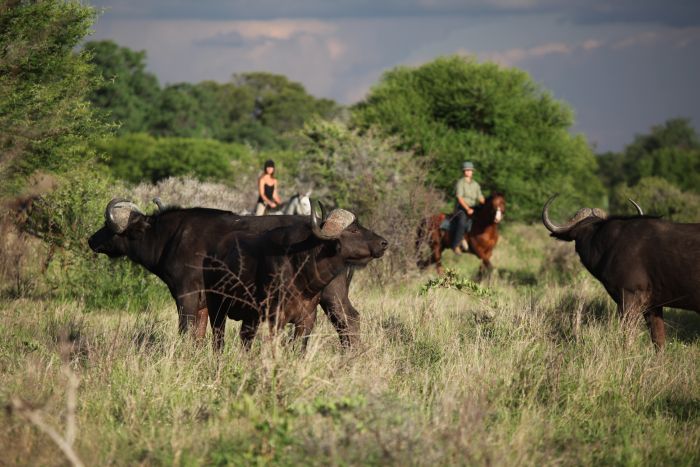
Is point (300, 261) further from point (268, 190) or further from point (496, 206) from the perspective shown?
point (496, 206)

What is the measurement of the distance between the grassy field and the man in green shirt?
845cm

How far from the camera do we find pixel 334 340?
28.5ft

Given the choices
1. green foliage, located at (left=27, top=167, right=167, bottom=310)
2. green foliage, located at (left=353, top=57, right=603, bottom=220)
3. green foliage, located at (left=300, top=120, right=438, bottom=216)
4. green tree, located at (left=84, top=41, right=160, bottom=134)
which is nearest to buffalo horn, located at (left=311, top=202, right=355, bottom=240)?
green foliage, located at (left=27, top=167, right=167, bottom=310)

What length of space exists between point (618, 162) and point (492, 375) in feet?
210

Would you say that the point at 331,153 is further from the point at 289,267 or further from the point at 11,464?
the point at 11,464

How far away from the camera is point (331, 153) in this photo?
20.0 meters

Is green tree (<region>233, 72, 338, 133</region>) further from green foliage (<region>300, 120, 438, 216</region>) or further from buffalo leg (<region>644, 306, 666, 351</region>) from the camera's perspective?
buffalo leg (<region>644, 306, 666, 351</region>)

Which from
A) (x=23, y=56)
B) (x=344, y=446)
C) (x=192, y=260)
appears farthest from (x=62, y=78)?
(x=344, y=446)

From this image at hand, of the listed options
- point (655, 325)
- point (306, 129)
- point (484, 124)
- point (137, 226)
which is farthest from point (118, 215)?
point (484, 124)

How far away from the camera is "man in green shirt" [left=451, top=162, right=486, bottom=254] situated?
18047mm

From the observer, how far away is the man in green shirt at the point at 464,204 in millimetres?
18047

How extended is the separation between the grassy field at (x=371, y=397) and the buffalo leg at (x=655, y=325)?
232mm

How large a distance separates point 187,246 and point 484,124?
18.2 metres

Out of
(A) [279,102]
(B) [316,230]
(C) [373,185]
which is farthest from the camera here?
(A) [279,102]
